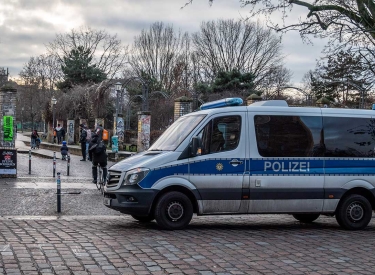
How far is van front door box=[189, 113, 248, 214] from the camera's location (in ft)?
34.2

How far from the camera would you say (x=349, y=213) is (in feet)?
36.8

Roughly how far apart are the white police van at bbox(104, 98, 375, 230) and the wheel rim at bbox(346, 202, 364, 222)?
20 millimetres

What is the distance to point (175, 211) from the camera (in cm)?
1027

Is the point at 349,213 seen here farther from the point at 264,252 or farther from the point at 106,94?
the point at 106,94

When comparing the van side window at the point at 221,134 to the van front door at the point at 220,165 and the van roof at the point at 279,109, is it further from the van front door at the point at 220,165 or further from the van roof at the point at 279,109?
the van roof at the point at 279,109

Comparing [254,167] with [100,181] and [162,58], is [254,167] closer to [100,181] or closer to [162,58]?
[100,181]

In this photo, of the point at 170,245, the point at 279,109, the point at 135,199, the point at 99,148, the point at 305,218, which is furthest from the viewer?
the point at 99,148

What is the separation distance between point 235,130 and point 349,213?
Result: 2.90m

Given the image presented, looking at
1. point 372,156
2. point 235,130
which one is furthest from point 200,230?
point 372,156

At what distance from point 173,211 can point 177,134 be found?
1.56 m

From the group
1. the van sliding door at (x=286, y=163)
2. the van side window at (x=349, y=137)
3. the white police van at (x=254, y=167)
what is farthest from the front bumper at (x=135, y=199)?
the van side window at (x=349, y=137)

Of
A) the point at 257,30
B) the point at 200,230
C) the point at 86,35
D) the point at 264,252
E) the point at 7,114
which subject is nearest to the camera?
the point at 264,252

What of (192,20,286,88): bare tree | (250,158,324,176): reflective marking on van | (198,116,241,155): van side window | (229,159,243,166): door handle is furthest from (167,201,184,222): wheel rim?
(192,20,286,88): bare tree

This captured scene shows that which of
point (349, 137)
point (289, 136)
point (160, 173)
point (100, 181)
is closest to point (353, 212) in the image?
point (349, 137)
